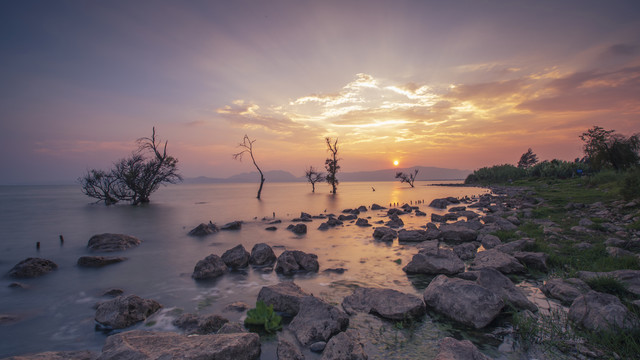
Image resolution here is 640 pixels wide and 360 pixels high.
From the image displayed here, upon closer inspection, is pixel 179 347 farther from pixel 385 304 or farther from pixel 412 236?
pixel 412 236

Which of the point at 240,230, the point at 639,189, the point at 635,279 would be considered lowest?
the point at 240,230

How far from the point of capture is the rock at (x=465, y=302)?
20.2 feet

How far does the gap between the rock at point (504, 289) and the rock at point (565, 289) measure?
1.08 metres

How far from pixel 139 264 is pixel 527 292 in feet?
54.7

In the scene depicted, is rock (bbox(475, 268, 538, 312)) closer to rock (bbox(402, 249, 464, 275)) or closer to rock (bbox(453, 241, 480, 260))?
rock (bbox(402, 249, 464, 275))

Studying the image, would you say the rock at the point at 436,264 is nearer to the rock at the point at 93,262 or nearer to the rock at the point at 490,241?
the rock at the point at 490,241

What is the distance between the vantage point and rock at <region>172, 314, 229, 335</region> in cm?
640

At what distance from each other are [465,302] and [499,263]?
4244 millimetres

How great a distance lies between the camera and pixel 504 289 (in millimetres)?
7055

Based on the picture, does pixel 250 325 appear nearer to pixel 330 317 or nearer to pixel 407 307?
pixel 330 317

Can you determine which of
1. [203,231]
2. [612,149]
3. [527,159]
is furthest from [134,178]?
[527,159]

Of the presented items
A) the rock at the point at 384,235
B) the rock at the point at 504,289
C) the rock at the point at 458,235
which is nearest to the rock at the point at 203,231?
the rock at the point at 384,235

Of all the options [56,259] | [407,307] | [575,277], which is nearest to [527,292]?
[575,277]

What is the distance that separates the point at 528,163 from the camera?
419 ft
